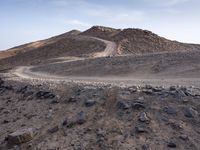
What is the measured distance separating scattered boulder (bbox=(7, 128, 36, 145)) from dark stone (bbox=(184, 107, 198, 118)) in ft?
16.2

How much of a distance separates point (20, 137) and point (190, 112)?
536cm

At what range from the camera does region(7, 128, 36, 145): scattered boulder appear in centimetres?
1223

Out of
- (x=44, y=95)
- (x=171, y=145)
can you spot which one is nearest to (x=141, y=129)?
(x=171, y=145)

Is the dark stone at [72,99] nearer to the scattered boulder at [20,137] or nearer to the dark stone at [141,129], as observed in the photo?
the scattered boulder at [20,137]

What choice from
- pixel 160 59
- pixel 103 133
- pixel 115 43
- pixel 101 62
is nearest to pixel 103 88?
pixel 103 133

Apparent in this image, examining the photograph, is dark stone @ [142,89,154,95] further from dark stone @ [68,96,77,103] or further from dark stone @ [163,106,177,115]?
dark stone @ [68,96,77,103]

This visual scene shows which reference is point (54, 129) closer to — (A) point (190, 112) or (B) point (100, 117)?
(B) point (100, 117)

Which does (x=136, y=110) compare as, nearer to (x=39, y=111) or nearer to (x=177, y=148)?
(x=177, y=148)

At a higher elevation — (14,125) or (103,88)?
(103,88)

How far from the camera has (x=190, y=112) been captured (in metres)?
11.3

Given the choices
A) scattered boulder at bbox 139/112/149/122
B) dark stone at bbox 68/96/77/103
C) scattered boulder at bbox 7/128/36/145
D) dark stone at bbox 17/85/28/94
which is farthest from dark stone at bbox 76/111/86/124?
dark stone at bbox 17/85/28/94

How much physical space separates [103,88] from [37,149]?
12.4ft

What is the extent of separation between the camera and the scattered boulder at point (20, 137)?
482 inches

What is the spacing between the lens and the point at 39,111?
1452cm
